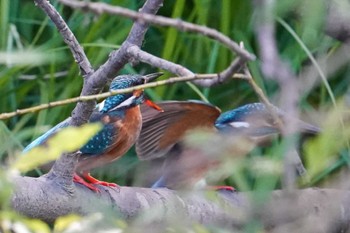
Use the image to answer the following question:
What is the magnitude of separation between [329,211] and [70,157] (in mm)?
854

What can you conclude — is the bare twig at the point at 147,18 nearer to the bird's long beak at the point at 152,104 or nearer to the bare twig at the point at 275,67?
the bare twig at the point at 275,67

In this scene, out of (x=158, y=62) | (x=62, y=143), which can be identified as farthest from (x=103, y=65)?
(x=62, y=143)

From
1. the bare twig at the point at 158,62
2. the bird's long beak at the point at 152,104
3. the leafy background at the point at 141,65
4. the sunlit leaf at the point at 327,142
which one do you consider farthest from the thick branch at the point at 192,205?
the leafy background at the point at 141,65

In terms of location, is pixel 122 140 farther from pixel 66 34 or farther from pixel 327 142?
pixel 327 142

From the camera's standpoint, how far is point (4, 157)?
8.14 feet

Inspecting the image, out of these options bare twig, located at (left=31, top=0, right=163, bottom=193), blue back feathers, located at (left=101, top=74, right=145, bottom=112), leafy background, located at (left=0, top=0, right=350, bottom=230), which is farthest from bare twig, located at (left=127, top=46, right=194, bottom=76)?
leafy background, located at (left=0, top=0, right=350, bottom=230)

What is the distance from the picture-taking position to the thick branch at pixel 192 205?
1094mm

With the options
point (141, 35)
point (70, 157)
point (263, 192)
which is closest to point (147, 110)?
point (70, 157)

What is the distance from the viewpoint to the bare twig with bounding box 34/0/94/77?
150 centimetres

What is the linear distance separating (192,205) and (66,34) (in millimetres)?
706

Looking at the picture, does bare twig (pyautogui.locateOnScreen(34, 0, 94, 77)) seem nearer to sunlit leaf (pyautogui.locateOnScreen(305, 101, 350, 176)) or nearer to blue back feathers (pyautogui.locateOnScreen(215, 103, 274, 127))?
sunlit leaf (pyautogui.locateOnScreen(305, 101, 350, 176))

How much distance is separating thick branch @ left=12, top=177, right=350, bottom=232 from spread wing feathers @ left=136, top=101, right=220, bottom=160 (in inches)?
13.0

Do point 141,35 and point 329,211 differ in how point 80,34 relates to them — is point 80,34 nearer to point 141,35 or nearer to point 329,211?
point 141,35

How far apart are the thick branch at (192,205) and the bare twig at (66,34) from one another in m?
0.24
